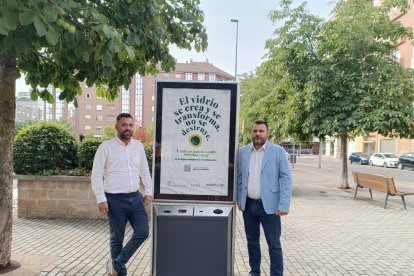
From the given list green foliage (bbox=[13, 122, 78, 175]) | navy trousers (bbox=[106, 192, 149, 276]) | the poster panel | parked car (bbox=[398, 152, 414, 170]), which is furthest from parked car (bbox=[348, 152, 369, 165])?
navy trousers (bbox=[106, 192, 149, 276])

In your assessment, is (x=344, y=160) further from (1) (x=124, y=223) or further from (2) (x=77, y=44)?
(2) (x=77, y=44)

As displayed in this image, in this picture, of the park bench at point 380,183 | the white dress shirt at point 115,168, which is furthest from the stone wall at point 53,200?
the park bench at point 380,183

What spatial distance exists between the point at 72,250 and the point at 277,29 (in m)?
10.7

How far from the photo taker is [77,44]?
10.2 feet

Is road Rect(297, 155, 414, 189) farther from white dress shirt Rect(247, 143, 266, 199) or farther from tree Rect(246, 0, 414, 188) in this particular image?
white dress shirt Rect(247, 143, 266, 199)

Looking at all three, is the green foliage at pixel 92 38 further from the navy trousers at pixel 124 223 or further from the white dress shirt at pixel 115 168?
the navy trousers at pixel 124 223

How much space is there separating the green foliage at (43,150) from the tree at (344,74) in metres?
7.37

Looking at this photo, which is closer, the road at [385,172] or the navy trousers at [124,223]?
the navy trousers at [124,223]

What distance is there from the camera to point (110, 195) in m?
3.90

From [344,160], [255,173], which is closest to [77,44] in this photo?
[255,173]

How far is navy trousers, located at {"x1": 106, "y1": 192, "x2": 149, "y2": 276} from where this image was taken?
390cm

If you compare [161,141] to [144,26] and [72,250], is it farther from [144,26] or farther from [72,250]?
[72,250]

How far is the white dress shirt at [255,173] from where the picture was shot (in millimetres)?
4000

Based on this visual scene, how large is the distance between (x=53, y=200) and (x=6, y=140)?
3.35m
